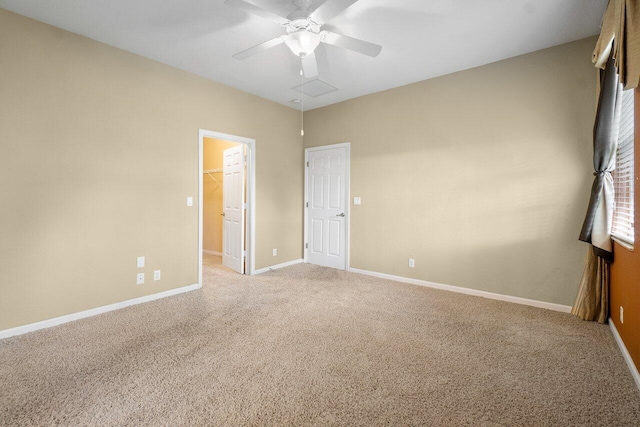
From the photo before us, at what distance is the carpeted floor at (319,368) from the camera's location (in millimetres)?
1572

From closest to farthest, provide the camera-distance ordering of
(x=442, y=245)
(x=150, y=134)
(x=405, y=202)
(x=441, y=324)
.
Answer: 1. (x=441, y=324)
2. (x=150, y=134)
3. (x=442, y=245)
4. (x=405, y=202)

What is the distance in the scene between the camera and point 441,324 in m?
2.71

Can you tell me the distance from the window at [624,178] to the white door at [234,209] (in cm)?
426

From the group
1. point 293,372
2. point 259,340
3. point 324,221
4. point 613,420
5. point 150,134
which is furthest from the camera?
point 324,221

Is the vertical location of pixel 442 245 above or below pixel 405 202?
below

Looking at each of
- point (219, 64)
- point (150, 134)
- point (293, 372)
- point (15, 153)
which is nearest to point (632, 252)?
point (293, 372)

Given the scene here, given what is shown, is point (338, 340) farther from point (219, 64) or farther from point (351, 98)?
point (351, 98)

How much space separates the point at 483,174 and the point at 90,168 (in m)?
4.37

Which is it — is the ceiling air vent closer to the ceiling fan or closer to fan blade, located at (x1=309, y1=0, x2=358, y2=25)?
the ceiling fan

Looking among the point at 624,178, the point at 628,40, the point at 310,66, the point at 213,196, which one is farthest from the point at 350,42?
the point at 213,196

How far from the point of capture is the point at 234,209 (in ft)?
15.5

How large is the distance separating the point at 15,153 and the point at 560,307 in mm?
5436

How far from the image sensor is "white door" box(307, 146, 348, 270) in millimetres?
4766

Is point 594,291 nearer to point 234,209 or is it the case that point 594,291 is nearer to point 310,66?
point 310,66
